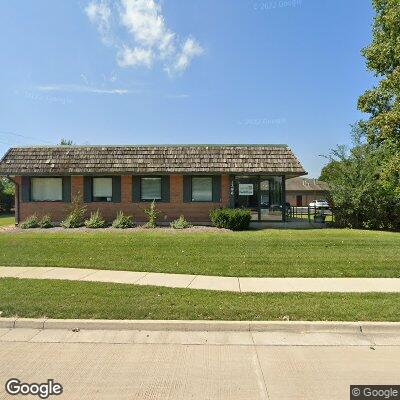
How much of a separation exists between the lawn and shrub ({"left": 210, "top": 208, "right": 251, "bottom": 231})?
278cm

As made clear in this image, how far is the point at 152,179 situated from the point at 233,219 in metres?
5.22

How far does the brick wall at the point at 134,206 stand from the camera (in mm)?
18609

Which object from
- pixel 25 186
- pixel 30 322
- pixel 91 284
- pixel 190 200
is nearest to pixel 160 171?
pixel 190 200

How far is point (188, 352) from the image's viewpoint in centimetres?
446

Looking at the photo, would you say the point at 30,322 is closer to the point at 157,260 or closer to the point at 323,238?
the point at 157,260

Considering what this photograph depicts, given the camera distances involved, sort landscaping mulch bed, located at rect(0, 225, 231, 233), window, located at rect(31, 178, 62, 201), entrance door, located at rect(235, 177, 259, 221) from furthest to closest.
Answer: window, located at rect(31, 178, 62, 201), entrance door, located at rect(235, 177, 259, 221), landscaping mulch bed, located at rect(0, 225, 231, 233)

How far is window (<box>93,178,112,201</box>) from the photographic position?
62.4ft

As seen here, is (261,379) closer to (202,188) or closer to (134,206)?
(202,188)

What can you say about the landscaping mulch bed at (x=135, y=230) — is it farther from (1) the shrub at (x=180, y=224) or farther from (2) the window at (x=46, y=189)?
(2) the window at (x=46, y=189)

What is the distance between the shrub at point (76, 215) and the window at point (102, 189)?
846 millimetres

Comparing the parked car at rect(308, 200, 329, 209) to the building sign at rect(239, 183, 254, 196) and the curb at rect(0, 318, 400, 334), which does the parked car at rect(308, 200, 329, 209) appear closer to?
the building sign at rect(239, 183, 254, 196)

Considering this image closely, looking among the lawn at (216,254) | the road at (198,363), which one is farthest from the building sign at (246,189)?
the road at (198,363)

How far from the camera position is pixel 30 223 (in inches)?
694

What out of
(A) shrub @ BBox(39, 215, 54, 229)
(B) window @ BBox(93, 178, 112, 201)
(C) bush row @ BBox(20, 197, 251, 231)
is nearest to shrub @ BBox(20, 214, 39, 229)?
(C) bush row @ BBox(20, 197, 251, 231)
